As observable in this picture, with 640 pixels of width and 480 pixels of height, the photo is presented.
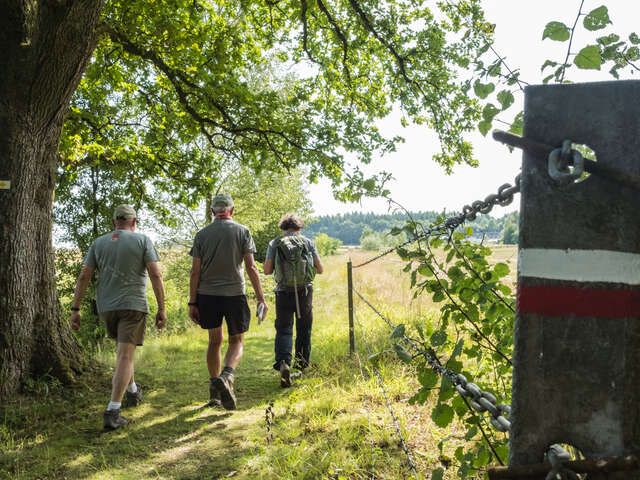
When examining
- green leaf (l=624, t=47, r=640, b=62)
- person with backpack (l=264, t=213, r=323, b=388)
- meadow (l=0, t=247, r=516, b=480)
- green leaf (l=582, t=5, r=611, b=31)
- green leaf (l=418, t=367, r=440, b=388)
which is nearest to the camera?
green leaf (l=582, t=5, r=611, b=31)

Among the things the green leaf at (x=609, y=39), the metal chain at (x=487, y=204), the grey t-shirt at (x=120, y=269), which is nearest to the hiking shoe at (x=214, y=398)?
the grey t-shirt at (x=120, y=269)

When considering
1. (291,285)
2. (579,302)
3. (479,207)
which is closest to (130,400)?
(291,285)

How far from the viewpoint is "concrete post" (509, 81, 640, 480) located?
84 cm

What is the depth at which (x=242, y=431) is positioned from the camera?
4086 mm

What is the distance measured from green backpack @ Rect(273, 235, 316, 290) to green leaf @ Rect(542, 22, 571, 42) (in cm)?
474

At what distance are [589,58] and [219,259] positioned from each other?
13.9 ft

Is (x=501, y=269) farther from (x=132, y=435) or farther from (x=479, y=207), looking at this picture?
(x=132, y=435)

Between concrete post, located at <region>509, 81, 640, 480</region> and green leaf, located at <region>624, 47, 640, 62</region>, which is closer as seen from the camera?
→ concrete post, located at <region>509, 81, 640, 480</region>

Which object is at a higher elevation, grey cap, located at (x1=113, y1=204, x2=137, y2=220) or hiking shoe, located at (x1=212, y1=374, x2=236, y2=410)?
grey cap, located at (x1=113, y1=204, x2=137, y2=220)

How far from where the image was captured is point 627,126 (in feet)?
2.79

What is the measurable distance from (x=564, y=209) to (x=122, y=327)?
15.0ft

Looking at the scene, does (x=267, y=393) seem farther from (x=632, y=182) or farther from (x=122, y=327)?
(x=632, y=182)

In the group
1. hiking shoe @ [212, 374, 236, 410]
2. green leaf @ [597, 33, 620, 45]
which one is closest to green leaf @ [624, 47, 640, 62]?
green leaf @ [597, 33, 620, 45]

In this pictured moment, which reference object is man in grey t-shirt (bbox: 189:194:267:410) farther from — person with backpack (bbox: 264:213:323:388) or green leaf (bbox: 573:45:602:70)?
green leaf (bbox: 573:45:602:70)
